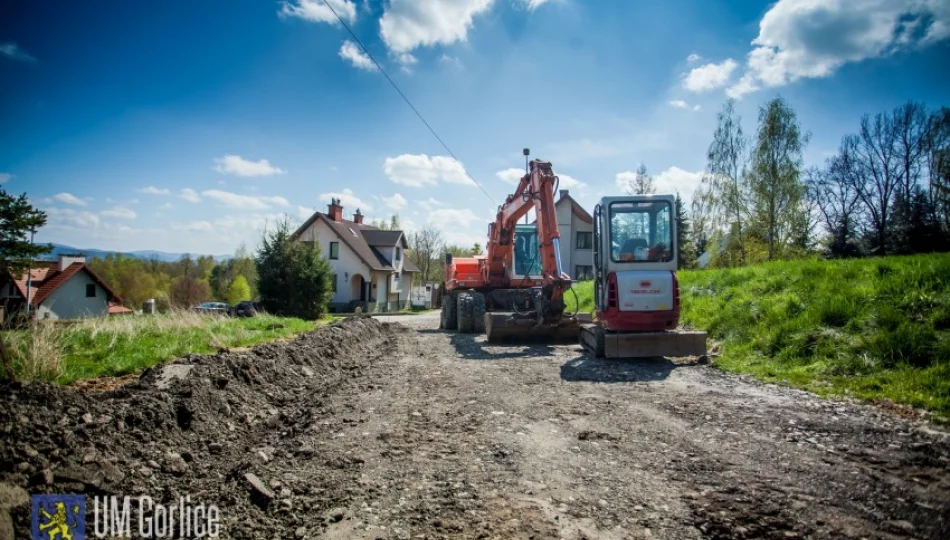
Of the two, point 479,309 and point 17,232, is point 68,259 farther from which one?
point 479,309

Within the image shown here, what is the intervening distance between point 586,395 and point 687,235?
28.3 metres

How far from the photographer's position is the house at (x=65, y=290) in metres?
30.8

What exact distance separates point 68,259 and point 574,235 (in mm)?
41480

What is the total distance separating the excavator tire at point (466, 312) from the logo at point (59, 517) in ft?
36.2

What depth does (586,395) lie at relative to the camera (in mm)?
5840

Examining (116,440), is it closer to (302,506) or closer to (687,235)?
(302,506)

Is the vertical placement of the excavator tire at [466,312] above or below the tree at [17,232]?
below

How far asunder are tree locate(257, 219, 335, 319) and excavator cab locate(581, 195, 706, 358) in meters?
15.3

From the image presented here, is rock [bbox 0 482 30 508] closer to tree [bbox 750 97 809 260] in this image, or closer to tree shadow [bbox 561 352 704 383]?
tree shadow [bbox 561 352 704 383]

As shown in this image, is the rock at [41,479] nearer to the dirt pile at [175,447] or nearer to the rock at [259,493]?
the dirt pile at [175,447]

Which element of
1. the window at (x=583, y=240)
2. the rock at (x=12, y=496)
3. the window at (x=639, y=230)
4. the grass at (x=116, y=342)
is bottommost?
the rock at (x=12, y=496)

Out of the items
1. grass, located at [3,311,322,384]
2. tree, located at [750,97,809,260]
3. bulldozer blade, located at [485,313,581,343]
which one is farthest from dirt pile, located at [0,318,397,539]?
tree, located at [750,97,809,260]

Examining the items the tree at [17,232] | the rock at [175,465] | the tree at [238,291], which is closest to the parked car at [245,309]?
the tree at [17,232]

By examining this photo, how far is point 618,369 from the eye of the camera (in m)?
7.62
